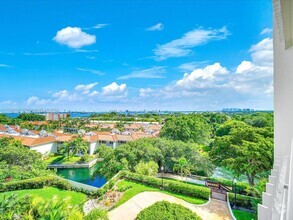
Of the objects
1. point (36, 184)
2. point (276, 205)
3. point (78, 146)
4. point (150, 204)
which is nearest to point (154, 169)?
point (150, 204)

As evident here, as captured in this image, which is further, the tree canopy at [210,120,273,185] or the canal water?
the canal water

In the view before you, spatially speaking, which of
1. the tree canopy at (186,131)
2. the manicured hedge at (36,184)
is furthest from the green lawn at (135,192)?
the tree canopy at (186,131)

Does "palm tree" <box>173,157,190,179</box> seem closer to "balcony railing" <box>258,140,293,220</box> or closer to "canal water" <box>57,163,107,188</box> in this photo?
"canal water" <box>57,163,107,188</box>

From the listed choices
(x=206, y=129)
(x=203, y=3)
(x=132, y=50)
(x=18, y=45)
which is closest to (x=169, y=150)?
(x=206, y=129)

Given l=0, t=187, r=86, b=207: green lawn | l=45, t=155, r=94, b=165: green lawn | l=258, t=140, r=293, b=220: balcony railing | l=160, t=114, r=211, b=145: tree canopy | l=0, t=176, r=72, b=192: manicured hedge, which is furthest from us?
l=160, t=114, r=211, b=145: tree canopy

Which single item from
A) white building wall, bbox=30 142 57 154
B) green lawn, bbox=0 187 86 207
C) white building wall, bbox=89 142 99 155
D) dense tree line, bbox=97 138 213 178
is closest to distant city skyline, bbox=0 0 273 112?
white building wall, bbox=30 142 57 154

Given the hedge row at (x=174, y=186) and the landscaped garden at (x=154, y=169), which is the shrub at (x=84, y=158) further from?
the hedge row at (x=174, y=186)
